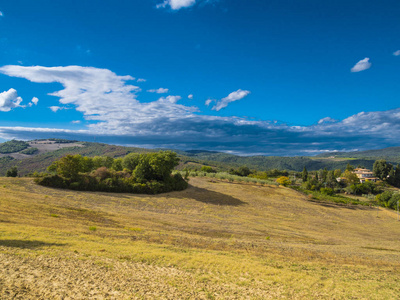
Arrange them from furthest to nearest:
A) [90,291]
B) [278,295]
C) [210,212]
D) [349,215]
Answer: [349,215] < [210,212] < [278,295] < [90,291]

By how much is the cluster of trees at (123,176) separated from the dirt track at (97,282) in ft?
122

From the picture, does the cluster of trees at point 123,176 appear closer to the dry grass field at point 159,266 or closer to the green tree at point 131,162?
the green tree at point 131,162

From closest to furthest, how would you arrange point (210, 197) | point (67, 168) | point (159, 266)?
point (159, 266)
point (67, 168)
point (210, 197)

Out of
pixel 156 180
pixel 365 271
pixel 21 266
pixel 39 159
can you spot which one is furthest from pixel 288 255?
pixel 39 159

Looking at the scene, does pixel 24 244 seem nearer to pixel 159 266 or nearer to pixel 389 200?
pixel 159 266

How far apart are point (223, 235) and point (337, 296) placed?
13246 millimetres

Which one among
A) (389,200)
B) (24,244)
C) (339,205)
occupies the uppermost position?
(24,244)

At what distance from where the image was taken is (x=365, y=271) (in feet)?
49.5

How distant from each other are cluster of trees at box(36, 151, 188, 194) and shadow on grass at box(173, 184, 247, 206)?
149 inches

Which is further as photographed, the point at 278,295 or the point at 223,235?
the point at 223,235

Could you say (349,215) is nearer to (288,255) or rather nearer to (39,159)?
(288,255)

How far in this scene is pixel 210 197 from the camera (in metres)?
52.7

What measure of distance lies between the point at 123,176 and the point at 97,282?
150ft

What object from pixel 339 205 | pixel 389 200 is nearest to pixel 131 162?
pixel 339 205
